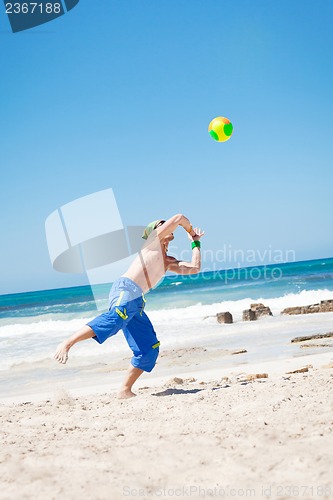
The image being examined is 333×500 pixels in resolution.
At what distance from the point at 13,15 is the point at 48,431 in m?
5.84

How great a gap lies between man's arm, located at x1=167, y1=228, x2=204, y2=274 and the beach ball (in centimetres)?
256

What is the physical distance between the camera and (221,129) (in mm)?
7023

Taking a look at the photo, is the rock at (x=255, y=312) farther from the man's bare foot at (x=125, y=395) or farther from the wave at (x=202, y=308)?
the man's bare foot at (x=125, y=395)

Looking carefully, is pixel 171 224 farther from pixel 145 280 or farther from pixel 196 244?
pixel 145 280

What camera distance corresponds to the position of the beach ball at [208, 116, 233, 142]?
702 centimetres

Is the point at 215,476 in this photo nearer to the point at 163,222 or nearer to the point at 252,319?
the point at 163,222

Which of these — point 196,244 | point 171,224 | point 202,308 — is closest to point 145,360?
point 196,244

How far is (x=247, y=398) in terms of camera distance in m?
4.06

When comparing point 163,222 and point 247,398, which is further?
point 163,222

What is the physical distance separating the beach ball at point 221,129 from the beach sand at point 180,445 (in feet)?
11.7

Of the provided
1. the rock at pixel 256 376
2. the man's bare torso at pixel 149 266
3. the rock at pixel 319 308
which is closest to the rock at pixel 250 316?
the rock at pixel 319 308

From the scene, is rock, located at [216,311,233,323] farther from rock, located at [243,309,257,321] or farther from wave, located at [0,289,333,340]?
wave, located at [0,289,333,340]

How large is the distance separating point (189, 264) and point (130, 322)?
79 centimetres

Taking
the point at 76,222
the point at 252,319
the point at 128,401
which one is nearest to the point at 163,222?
the point at 128,401
